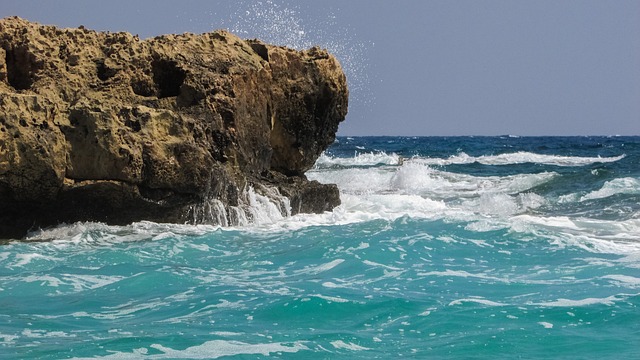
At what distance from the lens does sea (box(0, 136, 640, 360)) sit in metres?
5.68

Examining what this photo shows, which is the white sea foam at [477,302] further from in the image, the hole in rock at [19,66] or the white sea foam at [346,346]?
the hole in rock at [19,66]

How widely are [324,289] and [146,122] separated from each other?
396cm

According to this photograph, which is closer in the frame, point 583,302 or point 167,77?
point 583,302

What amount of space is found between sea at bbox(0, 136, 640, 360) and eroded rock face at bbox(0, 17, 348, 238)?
0.37 m

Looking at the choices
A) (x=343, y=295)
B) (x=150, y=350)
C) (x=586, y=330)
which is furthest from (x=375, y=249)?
(x=150, y=350)

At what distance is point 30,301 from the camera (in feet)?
23.0

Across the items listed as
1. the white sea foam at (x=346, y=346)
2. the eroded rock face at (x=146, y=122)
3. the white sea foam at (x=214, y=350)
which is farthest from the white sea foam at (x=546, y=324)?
the eroded rock face at (x=146, y=122)

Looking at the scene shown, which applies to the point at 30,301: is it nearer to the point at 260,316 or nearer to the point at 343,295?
the point at 260,316

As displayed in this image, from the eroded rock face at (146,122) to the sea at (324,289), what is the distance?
0.37m

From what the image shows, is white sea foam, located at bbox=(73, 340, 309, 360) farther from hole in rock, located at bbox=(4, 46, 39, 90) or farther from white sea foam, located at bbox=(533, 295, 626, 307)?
hole in rock, located at bbox=(4, 46, 39, 90)

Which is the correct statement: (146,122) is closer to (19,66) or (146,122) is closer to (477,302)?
(19,66)

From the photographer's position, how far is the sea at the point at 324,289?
5.68 meters

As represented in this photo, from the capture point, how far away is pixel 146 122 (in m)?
10.4

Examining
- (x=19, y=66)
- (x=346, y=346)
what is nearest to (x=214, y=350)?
(x=346, y=346)
